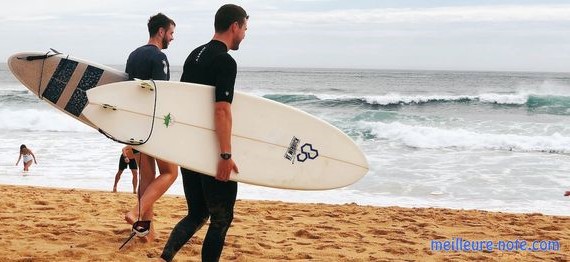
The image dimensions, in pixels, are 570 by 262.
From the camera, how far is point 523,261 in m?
4.12

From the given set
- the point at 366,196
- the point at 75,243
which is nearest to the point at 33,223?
the point at 75,243

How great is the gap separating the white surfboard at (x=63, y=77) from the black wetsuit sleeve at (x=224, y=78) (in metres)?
1.39

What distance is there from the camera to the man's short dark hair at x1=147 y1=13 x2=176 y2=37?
379 cm

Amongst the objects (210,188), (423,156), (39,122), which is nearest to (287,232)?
(210,188)

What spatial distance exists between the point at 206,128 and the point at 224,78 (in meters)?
0.42

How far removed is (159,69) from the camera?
361 cm

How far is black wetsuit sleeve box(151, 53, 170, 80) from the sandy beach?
1.15 m

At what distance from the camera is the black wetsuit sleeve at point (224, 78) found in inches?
104

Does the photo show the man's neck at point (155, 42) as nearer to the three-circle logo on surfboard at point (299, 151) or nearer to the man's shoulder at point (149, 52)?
the man's shoulder at point (149, 52)

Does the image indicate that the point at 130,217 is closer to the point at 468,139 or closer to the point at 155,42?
the point at 155,42

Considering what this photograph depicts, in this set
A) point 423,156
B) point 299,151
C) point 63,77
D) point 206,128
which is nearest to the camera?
point 206,128

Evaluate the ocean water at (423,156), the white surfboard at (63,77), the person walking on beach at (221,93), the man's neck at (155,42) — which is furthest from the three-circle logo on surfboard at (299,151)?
the ocean water at (423,156)

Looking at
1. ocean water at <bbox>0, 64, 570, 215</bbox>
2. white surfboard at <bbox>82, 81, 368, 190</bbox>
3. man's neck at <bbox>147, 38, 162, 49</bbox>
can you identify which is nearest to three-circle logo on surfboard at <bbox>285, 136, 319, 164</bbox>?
white surfboard at <bbox>82, 81, 368, 190</bbox>

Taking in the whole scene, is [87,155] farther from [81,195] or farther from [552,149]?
[552,149]
